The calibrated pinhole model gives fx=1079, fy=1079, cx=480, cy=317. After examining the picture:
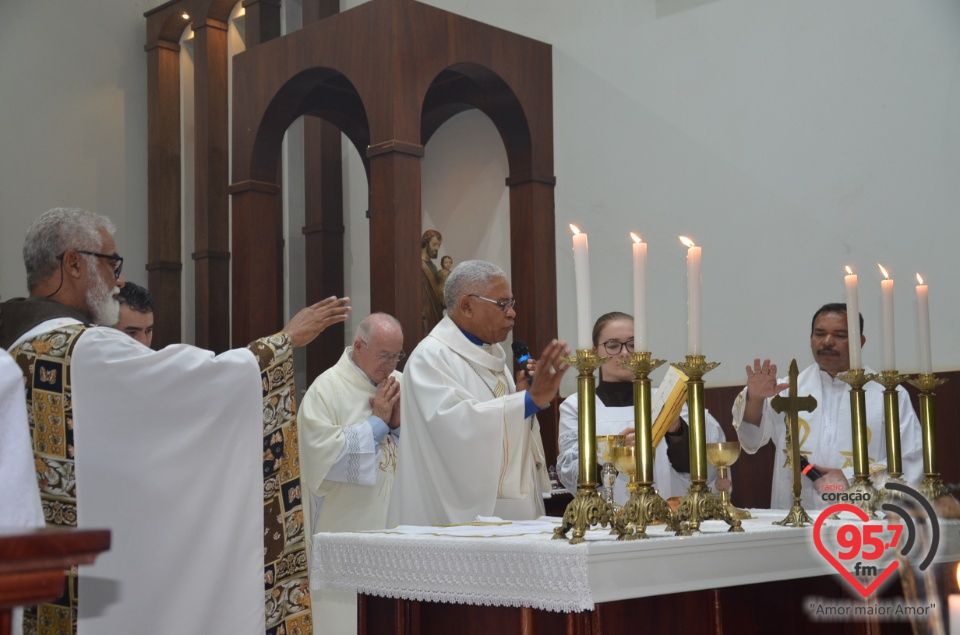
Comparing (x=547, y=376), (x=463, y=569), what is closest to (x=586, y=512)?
(x=463, y=569)

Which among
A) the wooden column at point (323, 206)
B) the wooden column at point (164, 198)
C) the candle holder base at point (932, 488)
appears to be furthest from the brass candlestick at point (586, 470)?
the wooden column at point (164, 198)

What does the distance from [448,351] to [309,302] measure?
4.54m

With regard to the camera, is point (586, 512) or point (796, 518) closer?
point (586, 512)

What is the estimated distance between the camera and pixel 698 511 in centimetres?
304

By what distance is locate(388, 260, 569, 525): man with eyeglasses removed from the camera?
13.9ft

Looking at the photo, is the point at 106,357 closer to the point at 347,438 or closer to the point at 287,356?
the point at 287,356

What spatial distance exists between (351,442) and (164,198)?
5454 millimetres

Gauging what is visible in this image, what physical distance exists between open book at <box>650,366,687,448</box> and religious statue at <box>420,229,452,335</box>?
4.23m

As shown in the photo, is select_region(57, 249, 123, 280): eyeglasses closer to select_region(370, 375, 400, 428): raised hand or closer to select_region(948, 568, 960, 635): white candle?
select_region(370, 375, 400, 428): raised hand

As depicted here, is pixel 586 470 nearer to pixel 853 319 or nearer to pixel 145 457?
pixel 853 319

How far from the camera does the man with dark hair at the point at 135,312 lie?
5051mm

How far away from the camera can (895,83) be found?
5793 mm

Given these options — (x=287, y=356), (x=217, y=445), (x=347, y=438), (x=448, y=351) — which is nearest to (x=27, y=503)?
(x=217, y=445)

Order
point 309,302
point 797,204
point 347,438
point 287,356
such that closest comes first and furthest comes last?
point 287,356
point 347,438
point 797,204
point 309,302
